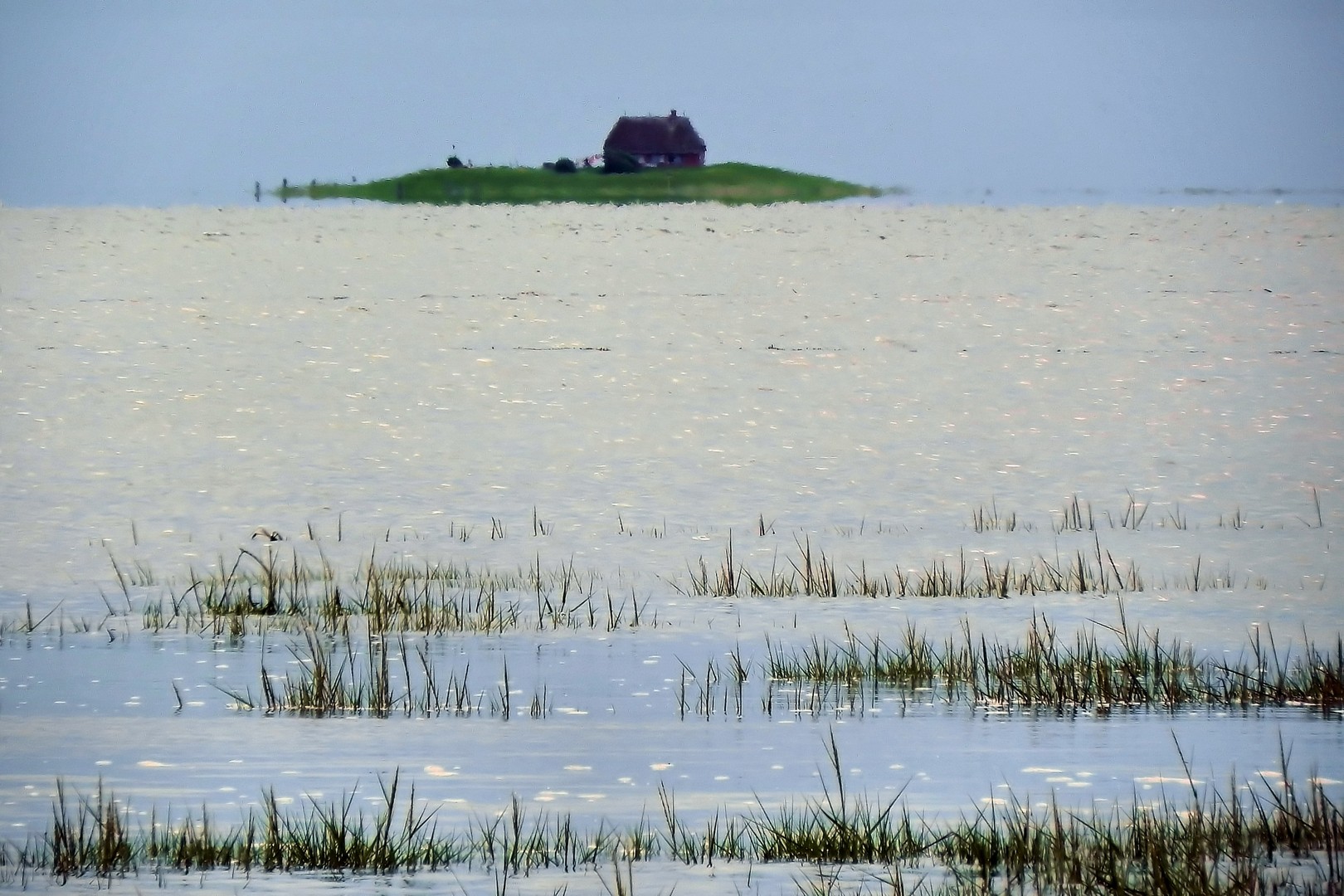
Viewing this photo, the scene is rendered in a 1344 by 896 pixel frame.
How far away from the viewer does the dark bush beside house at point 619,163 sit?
115250mm

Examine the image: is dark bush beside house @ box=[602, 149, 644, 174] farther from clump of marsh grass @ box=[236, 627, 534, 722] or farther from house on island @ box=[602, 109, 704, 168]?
clump of marsh grass @ box=[236, 627, 534, 722]

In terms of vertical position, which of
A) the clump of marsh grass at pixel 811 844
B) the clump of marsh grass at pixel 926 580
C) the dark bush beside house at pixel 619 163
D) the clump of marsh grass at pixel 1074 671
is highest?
the dark bush beside house at pixel 619 163

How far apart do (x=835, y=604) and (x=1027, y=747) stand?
357 centimetres

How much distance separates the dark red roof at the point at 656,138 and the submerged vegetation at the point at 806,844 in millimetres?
124041

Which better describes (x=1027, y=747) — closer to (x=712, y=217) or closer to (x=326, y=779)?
(x=326, y=779)

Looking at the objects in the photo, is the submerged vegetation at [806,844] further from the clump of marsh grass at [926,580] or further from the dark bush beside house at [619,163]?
the dark bush beside house at [619,163]

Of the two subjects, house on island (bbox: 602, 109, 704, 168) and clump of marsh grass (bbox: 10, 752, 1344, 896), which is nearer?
clump of marsh grass (bbox: 10, 752, 1344, 896)

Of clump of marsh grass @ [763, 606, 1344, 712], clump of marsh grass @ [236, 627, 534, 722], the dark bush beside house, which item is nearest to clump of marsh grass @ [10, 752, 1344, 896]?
clump of marsh grass @ [236, 627, 534, 722]

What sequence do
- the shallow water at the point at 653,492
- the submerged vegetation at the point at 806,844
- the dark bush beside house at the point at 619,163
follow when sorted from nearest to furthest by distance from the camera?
the submerged vegetation at the point at 806,844, the shallow water at the point at 653,492, the dark bush beside house at the point at 619,163

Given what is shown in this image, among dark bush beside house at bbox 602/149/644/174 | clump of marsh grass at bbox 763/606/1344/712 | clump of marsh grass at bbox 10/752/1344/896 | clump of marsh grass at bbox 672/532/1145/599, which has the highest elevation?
dark bush beside house at bbox 602/149/644/174

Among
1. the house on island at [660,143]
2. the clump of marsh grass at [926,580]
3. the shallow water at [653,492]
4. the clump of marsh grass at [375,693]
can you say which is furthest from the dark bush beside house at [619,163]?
the clump of marsh grass at [375,693]

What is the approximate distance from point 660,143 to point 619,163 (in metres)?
13.0

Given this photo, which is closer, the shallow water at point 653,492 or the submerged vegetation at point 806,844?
the submerged vegetation at point 806,844

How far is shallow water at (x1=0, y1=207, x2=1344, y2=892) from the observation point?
24.1ft
